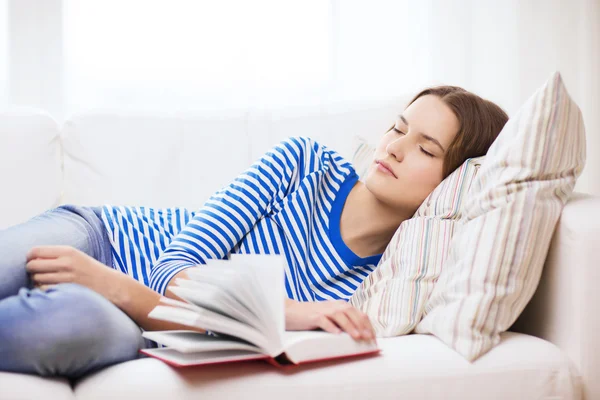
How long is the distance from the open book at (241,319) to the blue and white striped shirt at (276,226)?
0.33m

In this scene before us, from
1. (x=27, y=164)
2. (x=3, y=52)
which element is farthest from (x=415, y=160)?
(x=3, y=52)

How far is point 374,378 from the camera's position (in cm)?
87

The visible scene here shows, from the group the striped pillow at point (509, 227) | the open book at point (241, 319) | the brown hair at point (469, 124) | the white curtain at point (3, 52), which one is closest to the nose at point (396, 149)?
the brown hair at point (469, 124)

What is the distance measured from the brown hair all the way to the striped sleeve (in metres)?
0.33

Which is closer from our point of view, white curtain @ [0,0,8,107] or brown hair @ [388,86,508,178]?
brown hair @ [388,86,508,178]

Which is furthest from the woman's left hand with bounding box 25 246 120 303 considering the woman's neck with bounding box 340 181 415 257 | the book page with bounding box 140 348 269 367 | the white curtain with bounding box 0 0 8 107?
the white curtain with bounding box 0 0 8 107

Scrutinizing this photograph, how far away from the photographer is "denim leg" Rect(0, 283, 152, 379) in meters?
0.79

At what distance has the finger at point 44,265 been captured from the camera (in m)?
1.04

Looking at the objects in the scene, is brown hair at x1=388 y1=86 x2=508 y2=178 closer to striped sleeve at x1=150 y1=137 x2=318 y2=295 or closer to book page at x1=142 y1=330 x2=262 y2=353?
striped sleeve at x1=150 y1=137 x2=318 y2=295

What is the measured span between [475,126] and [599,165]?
38.1 inches

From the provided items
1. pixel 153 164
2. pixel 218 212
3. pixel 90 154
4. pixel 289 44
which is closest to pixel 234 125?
pixel 153 164

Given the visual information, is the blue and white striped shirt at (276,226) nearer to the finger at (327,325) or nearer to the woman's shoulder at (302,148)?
the woman's shoulder at (302,148)

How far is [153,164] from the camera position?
1.73 meters

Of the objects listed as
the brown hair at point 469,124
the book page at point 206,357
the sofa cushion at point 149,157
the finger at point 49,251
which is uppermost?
the brown hair at point 469,124
